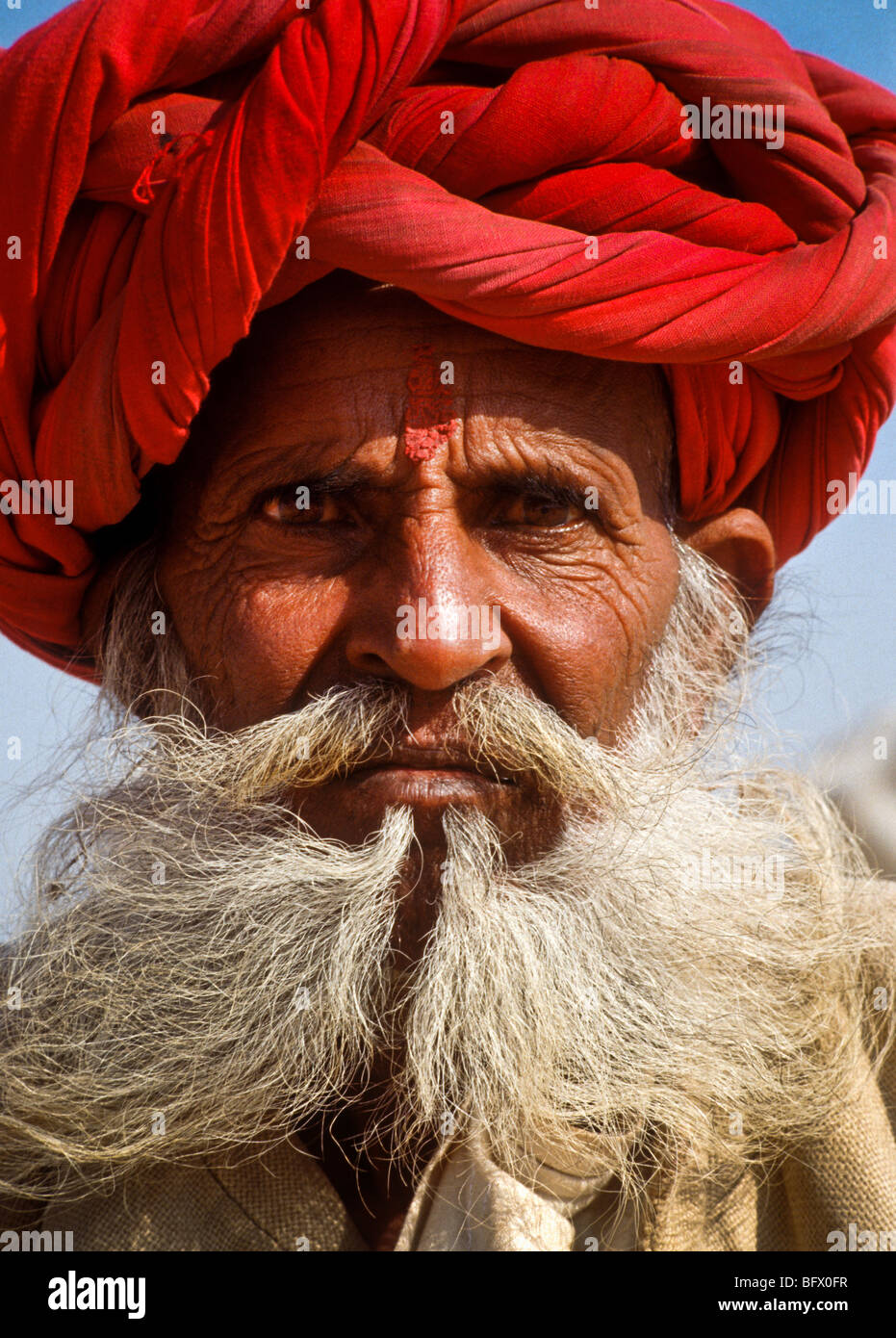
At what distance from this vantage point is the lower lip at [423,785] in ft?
5.70

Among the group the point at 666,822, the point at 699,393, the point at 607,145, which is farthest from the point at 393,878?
the point at 607,145

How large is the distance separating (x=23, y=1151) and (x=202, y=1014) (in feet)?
1.15

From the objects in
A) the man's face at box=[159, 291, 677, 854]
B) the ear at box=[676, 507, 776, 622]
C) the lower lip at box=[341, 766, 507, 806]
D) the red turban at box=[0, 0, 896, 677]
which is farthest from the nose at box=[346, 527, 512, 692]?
the ear at box=[676, 507, 776, 622]

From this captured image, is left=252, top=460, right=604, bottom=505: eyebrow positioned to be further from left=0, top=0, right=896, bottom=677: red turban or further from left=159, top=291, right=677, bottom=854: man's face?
left=0, top=0, right=896, bottom=677: red turban

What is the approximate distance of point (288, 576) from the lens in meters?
1.85

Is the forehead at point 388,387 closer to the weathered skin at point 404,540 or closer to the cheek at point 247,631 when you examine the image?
the weathered skin at point 404,540

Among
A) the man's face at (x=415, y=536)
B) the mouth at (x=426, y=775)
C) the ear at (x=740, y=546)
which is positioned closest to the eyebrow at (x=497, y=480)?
the man's face at (x=415, y=536)

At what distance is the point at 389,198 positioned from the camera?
5.38 feet

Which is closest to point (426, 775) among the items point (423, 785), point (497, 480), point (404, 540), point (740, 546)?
point (423, 785)

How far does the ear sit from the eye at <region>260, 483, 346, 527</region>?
1.91ft

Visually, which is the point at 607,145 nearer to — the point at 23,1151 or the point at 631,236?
the point at 631,236

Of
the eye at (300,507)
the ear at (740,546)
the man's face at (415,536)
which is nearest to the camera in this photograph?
the man's face at (415,536)

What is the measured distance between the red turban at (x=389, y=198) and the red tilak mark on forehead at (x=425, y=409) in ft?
0.37

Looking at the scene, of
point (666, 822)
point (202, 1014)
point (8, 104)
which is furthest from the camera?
point (666, 822)
